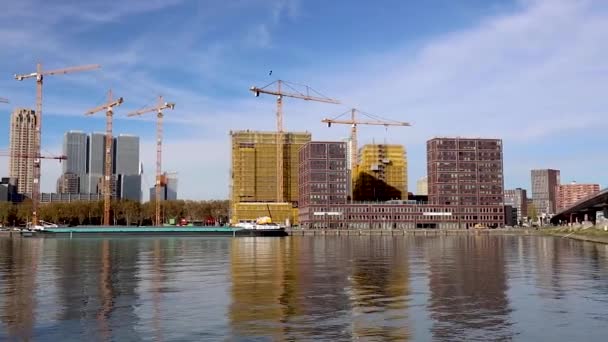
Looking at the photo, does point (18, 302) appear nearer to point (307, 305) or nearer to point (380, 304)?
point (307, 305)

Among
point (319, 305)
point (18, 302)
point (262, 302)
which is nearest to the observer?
point (319, 305)

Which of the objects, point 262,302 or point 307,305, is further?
point 262,302

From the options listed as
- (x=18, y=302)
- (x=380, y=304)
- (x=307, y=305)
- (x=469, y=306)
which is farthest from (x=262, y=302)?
(x=18, y=302)

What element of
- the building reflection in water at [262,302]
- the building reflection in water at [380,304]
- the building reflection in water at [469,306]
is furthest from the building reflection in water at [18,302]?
the building reflection in water at [469,306]

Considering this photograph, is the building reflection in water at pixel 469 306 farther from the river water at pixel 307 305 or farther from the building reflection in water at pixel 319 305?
the building reflection in water at pixel 319 305

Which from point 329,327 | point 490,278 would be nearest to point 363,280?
point 490,278

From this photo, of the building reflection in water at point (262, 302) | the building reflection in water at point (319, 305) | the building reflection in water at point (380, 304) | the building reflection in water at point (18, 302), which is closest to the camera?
the building reflection in water at point (380, 304)

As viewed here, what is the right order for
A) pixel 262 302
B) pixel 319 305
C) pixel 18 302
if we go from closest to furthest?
A: pixel 319 305, pixel 262 302, pixel 18 302

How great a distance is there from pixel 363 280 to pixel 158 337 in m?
27.2

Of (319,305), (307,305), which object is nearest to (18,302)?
(307,305)

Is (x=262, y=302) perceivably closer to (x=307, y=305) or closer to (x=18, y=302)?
(x=307, y=305)

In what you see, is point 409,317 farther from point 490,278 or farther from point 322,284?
point 490,278

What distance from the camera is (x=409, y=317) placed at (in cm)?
3362

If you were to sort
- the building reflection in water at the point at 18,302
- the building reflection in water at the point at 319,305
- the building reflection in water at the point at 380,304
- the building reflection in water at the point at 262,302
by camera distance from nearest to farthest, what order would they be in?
the building reflection in water at the point at 380,304 < the building reflection in water at the point at 319,305 < the building reflection in water at the point at 262,302 < the building reflection in water at the point at 18,302
